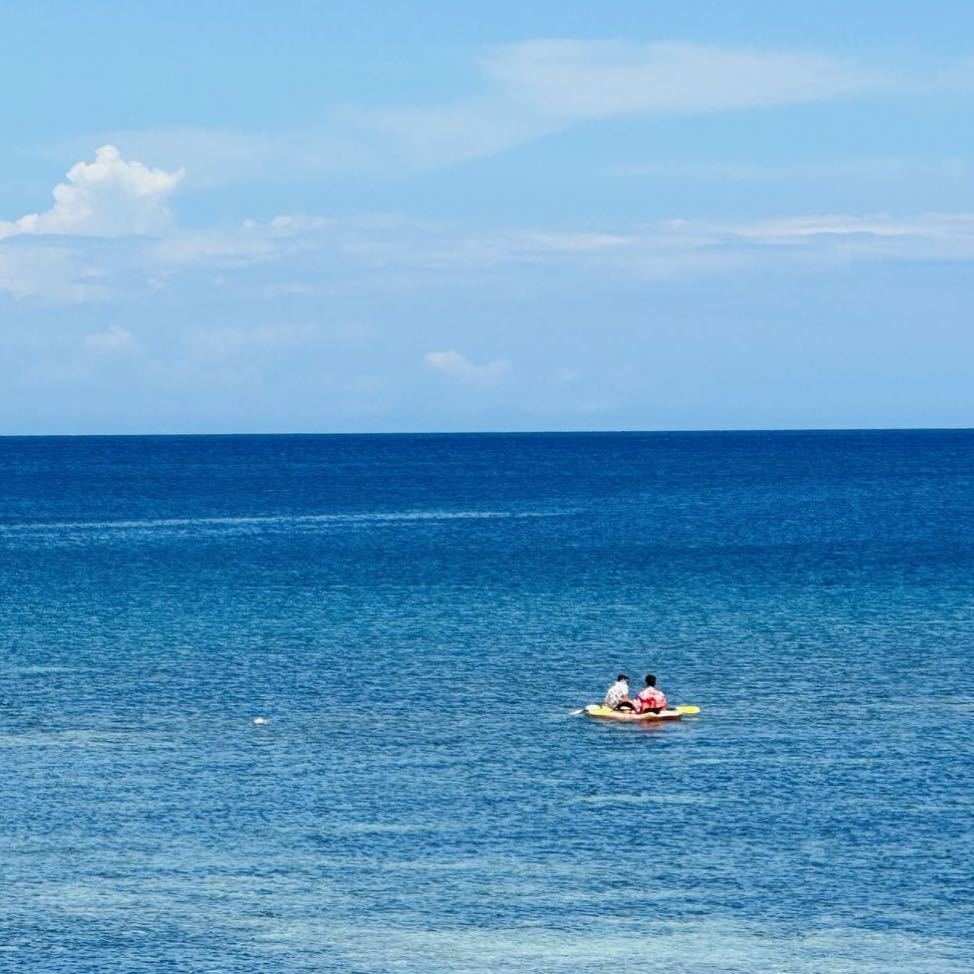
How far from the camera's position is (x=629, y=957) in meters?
41.0

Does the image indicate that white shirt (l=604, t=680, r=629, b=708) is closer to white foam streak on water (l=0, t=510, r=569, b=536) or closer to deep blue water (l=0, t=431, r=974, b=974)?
deep blue water (l=0, t=431, r=974, b=974)

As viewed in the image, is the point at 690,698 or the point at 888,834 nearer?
the point at 888,834

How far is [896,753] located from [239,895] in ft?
82.8

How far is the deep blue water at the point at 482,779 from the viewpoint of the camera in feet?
141

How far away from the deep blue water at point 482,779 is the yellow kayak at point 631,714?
81cm

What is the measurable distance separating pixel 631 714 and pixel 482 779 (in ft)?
36.1

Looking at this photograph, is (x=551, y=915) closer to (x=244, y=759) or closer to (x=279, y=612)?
(x=244, y=759)

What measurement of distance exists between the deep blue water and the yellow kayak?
2.66 feet

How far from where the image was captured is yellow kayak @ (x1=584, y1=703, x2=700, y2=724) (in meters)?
67.3

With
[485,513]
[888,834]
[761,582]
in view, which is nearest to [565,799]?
[888,834]

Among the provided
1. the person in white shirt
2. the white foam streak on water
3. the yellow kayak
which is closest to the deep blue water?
the yellow kayak

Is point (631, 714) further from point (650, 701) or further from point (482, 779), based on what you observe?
point (482, 779)

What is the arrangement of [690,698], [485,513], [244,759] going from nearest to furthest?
[244,759] → [690,698] → [485,513]

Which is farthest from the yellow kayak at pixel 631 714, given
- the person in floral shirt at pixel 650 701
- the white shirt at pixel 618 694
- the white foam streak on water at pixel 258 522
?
the white foam streak on water at pixel 258 522
